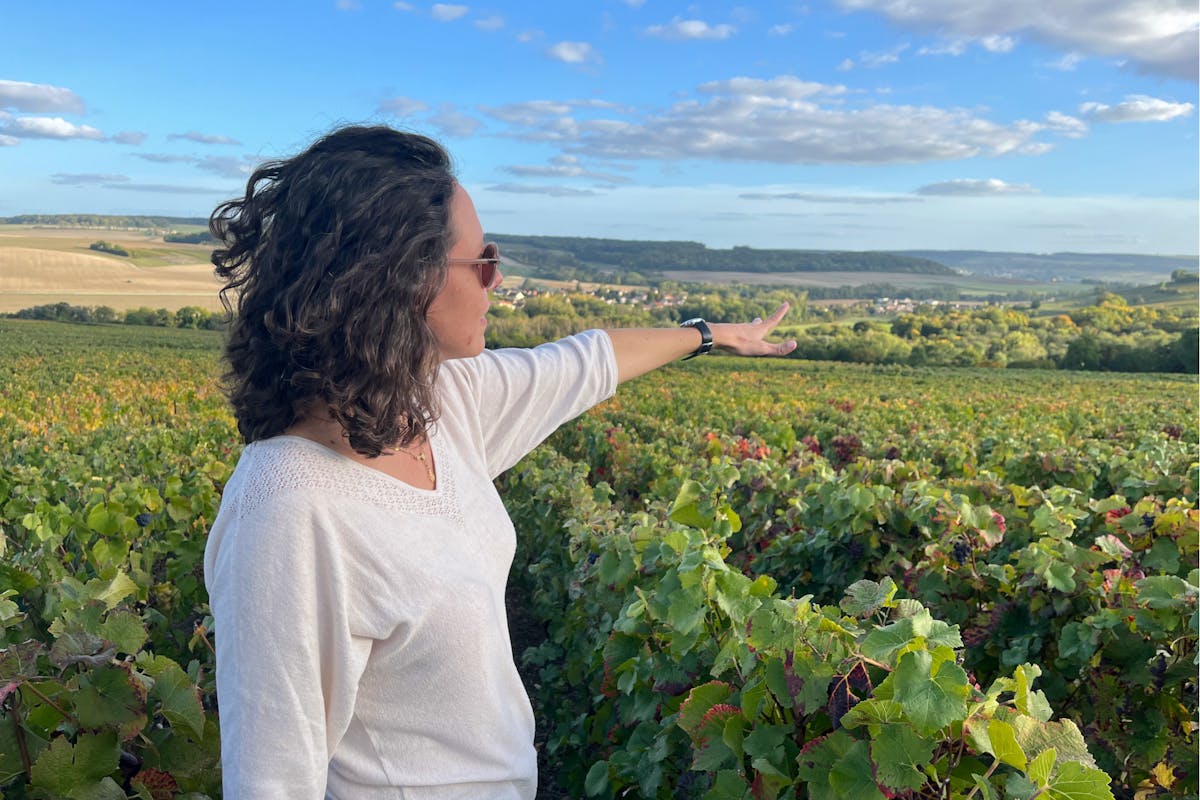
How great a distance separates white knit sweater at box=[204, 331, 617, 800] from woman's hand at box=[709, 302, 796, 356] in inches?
40.2

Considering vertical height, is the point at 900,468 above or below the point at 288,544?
below

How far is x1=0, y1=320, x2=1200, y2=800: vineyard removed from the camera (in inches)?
60.6

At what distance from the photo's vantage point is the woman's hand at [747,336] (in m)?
2.74

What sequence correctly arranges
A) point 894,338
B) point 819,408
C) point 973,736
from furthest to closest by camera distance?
point 894,338
point 819,408
point 973,736

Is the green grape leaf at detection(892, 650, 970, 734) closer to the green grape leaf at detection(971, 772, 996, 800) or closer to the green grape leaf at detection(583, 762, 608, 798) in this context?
the green grape leaf at detection(971, 772, 996, 800)

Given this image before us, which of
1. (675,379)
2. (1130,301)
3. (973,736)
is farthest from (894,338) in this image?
(973,736)

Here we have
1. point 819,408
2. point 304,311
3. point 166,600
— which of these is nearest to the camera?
point 304,311

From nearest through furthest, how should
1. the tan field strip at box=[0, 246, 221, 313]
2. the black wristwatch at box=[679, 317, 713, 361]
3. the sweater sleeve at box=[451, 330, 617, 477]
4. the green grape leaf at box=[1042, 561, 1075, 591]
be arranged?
1. the sweater sleeve at box=[451, 330, 617, 477]
2. the black wristwatch at box=[679, 317, 713, 361]
3. the green grape leaf at box=[1042, 561, 1075, 591]
4. the tan field strip at box=[0, 246, 221, 313]

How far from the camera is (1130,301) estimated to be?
3979 inches

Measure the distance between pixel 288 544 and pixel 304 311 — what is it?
43cm

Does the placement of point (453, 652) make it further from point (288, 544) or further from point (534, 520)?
point (534, 520)

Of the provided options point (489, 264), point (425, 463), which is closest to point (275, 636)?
point (425, 463)

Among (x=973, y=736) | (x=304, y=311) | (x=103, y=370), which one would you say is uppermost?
(x=304, y=311)

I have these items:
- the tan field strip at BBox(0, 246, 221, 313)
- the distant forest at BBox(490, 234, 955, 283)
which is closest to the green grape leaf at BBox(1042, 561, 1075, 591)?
the tan field strip at BBox(0, 246, 221, 313)
